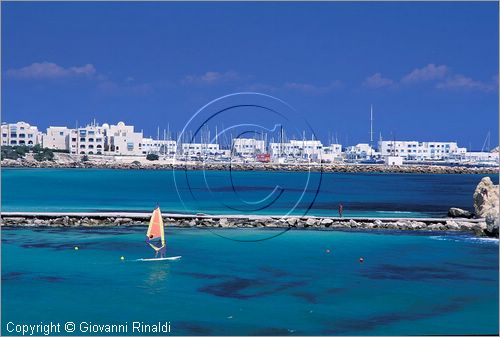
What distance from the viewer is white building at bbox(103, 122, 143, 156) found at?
189000 mm

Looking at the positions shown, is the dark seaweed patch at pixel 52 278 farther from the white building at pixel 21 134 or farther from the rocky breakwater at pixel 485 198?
the white building at pixel 21 134

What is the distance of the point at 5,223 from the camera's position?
40656 millimetres

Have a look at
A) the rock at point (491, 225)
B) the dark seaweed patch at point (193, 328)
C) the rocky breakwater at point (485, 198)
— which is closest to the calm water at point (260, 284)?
the dark seaweed patch at point (193, 328)

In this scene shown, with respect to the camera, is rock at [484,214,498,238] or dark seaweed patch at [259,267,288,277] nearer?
dark seaweed patch at [259,267,288,277]

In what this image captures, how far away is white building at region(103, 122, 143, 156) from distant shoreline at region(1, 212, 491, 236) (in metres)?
146

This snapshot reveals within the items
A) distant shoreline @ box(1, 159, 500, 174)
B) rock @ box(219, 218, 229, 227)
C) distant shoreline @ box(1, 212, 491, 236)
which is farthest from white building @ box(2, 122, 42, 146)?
rock @ box(219, 218, 229, 227)

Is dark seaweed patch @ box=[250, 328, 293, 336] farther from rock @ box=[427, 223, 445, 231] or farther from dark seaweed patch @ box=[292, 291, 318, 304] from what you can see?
rock @ box=[427, 223, 445, 231]

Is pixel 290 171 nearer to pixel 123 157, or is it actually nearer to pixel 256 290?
pixel 123 157

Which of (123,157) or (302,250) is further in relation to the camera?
(123,157)

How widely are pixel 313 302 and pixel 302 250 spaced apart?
33.5ft

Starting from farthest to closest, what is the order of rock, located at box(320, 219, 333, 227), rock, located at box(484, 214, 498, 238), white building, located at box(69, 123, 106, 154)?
white building, located at box(69, 123, 106, 154)
rock, located at box(320, 219, 333, 227)
rock, located at box(484, 214, 498, 238)

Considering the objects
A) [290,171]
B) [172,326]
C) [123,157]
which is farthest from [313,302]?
[123,157]

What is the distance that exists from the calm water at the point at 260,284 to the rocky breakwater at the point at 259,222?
13.7 ft

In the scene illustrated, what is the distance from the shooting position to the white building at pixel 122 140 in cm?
18900
